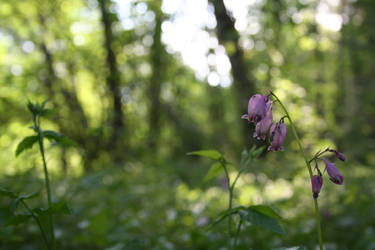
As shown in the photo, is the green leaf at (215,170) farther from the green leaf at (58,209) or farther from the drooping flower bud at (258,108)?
the green leaf at (58,209)

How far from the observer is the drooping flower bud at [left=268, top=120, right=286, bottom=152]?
1.47 meters

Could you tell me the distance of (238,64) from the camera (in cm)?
673

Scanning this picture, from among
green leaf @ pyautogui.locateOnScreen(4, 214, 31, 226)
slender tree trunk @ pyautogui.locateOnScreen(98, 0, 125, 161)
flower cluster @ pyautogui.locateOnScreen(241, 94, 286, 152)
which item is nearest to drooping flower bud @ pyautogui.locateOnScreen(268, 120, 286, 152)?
flower cluster @ pyautogui.locateOnScreen(241, 94, 286, 152)

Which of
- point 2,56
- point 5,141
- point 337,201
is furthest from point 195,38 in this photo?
point 2,56

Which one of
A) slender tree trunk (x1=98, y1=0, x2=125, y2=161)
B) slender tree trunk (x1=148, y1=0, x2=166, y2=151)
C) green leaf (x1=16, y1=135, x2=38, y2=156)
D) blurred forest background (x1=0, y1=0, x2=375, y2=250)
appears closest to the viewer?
green leaf (x1=16, y1=135, x2=38, y2=156)

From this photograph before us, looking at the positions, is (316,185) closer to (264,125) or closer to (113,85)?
(264,125)

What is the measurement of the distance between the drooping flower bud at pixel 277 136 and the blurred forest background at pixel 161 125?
1.04 meters

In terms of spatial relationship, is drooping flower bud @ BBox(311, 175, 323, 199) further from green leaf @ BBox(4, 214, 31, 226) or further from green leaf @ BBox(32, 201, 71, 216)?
green leaf @ BBox(4, 214, 31, 226)

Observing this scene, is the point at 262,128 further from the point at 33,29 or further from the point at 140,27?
the point at 33,29

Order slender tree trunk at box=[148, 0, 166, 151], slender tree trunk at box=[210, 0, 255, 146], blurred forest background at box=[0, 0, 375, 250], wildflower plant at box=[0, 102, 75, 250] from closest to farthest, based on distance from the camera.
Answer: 1. wildflower plant at box=[0, 102, 75, 250]
2. blurred forest background at box=[0, 0, 375, 250]
3. slender tree trunk at box=[210, 0, 255, 146]
4. slender tree trunk at box=[148, 0, 166, 151]

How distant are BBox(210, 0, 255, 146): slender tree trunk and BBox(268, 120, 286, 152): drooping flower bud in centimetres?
441

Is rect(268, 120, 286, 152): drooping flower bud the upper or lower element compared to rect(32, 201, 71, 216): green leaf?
upper

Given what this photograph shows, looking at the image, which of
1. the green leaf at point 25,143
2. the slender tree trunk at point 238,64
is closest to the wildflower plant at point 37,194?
the green leaf at point 25,143

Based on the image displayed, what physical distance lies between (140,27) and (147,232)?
21.9ft
